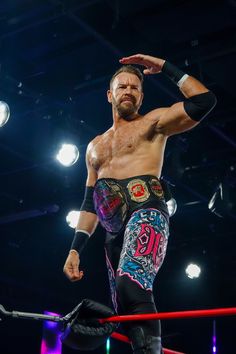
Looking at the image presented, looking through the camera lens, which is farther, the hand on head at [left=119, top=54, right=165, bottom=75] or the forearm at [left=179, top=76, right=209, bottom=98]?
the hand on head at [left=119, top=54, right=165, bottom=75]

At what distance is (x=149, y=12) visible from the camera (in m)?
5.37

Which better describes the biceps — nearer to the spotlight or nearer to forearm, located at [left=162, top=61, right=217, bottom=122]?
forearm, located at [left=162, top=61, right=217, bottom=122]

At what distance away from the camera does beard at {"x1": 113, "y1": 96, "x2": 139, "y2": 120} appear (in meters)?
3.36

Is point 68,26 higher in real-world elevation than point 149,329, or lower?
higher

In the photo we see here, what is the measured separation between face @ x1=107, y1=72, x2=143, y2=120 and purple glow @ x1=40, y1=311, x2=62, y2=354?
5402 millimetres

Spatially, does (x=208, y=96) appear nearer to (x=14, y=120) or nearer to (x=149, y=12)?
(x=149, y=12)

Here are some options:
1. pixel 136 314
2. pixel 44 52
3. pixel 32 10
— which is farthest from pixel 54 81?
pixel 136 314

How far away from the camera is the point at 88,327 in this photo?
2801 millimetres

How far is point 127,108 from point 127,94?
7cm

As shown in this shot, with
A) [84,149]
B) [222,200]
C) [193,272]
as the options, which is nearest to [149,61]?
[84,149]

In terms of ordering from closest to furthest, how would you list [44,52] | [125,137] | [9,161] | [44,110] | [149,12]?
[125,137]
[149,12]
[44,52]
[44,110]
[9,161]

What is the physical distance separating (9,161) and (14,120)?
959 mm

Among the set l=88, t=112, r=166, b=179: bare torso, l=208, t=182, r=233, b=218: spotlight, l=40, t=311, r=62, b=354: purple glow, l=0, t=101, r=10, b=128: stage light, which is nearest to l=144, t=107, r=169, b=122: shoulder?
l=88, t=112, r=166, b=179: bare torso

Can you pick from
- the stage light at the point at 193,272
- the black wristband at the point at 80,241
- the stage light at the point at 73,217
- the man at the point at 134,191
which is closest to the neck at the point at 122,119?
the man at the point at 134,191
